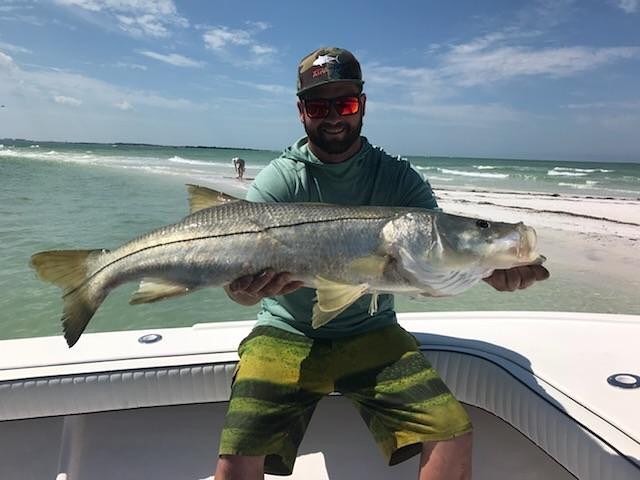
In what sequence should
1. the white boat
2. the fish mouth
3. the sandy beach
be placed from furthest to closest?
1. the sandy beach
2. the white boat
3. the fish mouth

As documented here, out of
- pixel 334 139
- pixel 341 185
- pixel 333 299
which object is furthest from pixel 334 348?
pixel 334 139

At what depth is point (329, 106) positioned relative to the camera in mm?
3008

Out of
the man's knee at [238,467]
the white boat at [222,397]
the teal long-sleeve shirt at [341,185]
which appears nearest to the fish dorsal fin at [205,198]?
the teal long-sleeve shirt at [341,185]

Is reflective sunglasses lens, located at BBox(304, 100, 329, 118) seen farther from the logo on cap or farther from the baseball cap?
the logo on cap

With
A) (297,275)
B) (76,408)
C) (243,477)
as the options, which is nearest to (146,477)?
(76,408)

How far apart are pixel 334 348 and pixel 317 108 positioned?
1287mm

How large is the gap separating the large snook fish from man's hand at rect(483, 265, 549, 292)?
0.16m

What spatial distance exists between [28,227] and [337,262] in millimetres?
10183

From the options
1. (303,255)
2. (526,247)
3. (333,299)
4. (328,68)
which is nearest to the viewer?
(526,247)

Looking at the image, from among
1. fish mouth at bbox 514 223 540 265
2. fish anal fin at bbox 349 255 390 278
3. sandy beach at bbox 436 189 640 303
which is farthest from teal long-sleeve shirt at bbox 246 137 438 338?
sandy beach at bbox 436 189 640 303

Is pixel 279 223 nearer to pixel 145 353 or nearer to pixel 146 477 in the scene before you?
pixel 145 353

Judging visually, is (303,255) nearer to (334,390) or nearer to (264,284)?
(264,284)

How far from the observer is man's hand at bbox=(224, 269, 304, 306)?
2504mm

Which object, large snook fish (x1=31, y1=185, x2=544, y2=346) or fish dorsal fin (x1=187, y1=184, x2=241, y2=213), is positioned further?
fish dorsal fin (x1=187, y1=184, x2=241, y2=213)
